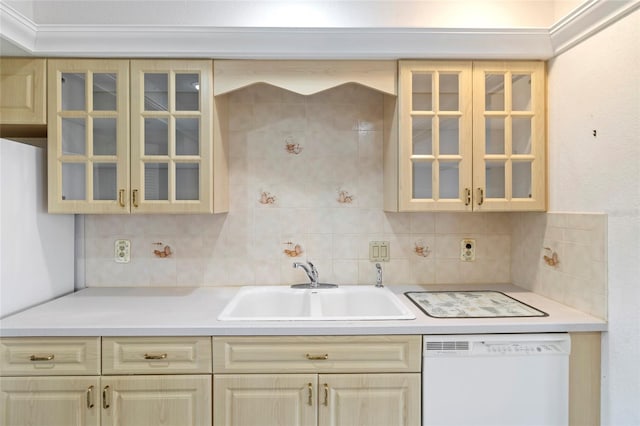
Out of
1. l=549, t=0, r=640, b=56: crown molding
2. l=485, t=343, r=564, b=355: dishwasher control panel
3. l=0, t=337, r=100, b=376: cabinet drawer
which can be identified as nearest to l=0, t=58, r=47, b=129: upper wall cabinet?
l=0, t=337, r=100, b=376: cabinet drawer

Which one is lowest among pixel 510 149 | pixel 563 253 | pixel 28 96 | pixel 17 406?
pixel 17 406

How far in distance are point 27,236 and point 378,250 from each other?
173 centimetres

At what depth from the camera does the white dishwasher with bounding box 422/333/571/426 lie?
1.49 metres

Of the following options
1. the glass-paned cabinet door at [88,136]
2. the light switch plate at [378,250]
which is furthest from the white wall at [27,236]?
the light switch plate at [378,250]

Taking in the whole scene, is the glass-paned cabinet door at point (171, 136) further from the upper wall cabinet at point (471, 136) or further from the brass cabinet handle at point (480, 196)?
the brass cabinet handle at point (480, 196)

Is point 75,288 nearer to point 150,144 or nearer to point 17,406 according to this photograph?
point 17,406

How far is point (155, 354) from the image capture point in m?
1.48

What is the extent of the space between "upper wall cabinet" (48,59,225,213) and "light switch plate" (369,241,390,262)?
925mm

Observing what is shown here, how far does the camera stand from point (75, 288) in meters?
2.09

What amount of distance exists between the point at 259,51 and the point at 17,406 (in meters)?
1.79

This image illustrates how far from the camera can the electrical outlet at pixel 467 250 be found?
7.13ft

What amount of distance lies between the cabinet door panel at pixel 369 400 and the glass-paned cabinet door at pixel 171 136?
988 millimetres

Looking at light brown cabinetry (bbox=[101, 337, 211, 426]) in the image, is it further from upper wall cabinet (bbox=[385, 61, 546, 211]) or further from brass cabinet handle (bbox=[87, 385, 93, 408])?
upper wall cabinet (bbox=[385, 61, 546, 211])

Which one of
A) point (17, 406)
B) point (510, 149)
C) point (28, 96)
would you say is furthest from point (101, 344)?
point (510, 149)
